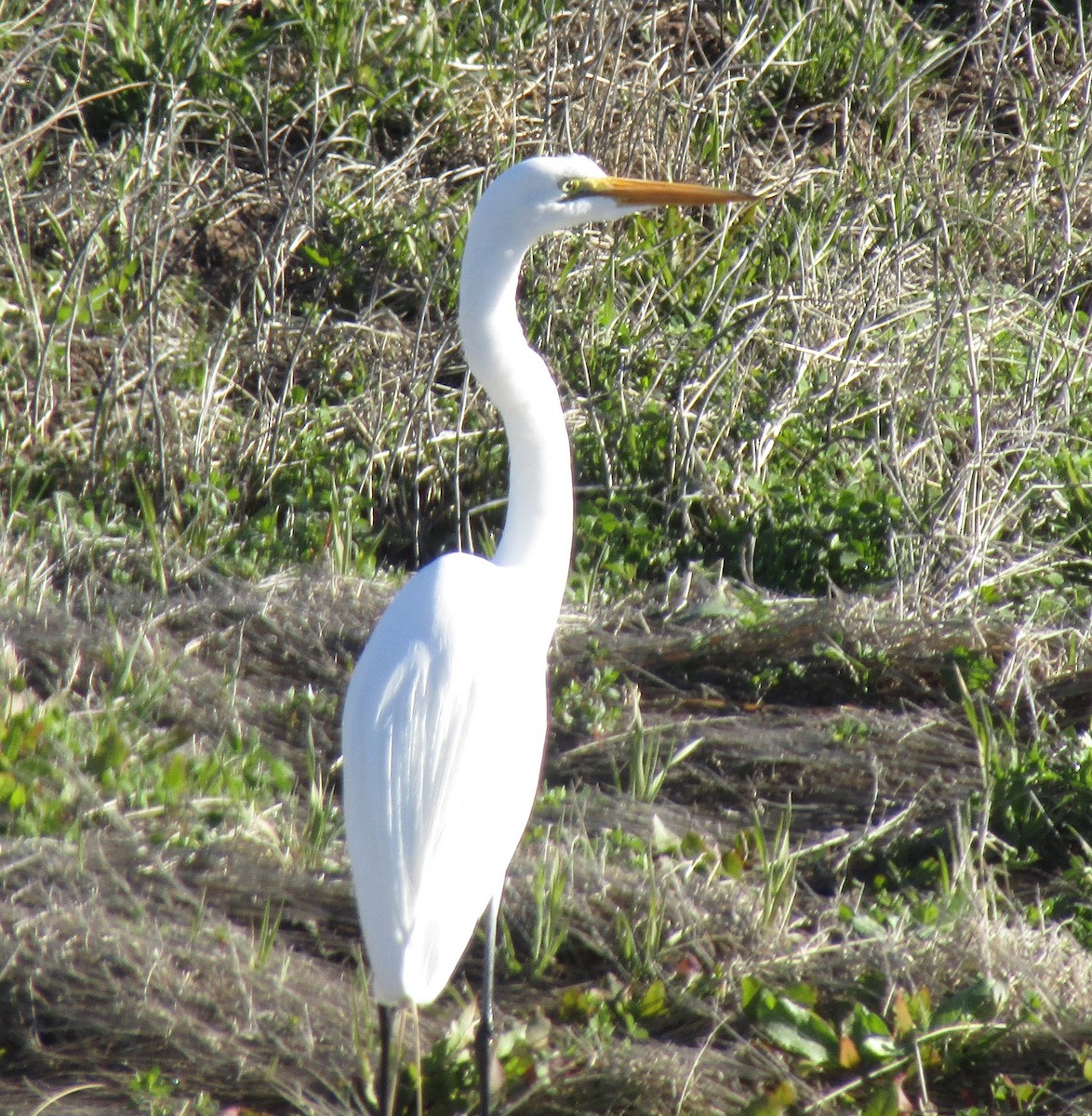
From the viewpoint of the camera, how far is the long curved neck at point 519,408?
2.33m

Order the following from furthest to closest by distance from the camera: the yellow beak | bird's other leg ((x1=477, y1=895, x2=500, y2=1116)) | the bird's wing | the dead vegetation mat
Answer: the yellow beak < the dead vegetation mat < bird's other leg ((x1=477, y1=895, x2=500, y2=1116)) < the bird's wing

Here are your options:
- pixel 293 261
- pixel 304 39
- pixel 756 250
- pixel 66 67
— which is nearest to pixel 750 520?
pixel 756 250

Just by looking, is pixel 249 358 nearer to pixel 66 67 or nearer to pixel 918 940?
pixel 66 67

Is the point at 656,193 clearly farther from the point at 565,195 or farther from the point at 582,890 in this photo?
the point at 582,890

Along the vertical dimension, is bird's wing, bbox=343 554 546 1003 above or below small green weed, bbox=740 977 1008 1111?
above

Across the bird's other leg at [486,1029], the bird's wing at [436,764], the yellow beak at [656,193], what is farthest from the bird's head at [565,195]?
the bird's other leg at [486,1029]

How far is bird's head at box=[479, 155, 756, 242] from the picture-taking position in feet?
7.57

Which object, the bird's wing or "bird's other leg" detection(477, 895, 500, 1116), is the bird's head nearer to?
the bird's wing

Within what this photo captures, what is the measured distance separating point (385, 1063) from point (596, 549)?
215cm

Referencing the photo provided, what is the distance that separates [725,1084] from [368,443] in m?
2.38

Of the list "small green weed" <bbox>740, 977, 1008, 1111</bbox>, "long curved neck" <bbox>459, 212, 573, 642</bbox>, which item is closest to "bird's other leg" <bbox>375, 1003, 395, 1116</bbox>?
"small green weed" <bbox>740, 977, 1008, 1111</bbox>

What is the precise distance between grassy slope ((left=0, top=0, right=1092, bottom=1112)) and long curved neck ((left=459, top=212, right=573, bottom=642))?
60cm

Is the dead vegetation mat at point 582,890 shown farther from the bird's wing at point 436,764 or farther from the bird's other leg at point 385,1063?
the bird's wing at point 436,764

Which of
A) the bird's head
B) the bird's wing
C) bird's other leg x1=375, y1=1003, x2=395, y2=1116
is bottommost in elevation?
bird's other leg x1=375, y1=1003, x2=395, y2=1116
